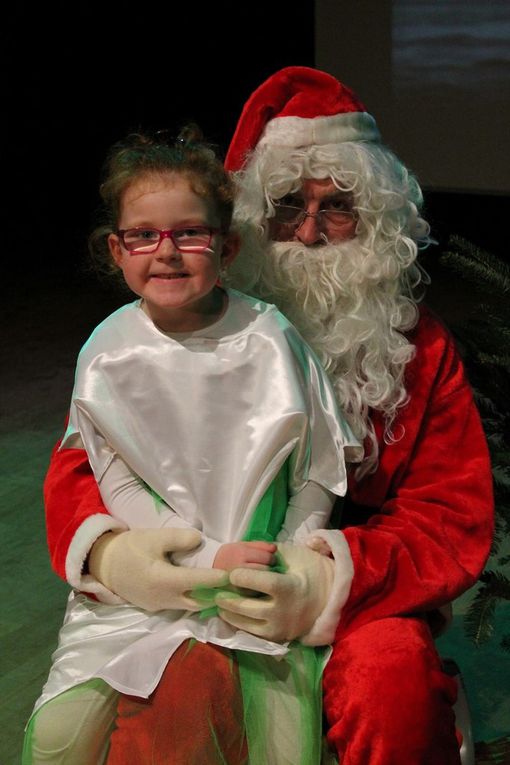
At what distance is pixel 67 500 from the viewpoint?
2.00 meters

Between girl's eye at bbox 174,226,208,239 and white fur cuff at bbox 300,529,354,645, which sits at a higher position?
girl's eye at bbox 174,226,208,239

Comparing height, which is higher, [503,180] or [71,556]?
[71,556]

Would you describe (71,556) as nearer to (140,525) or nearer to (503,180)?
(140,525)

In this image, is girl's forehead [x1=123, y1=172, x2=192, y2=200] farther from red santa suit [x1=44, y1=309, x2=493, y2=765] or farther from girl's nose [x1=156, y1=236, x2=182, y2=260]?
red santa suit [x1=44, y1=309, x2=493, y2=765]

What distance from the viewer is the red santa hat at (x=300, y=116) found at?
207 cm

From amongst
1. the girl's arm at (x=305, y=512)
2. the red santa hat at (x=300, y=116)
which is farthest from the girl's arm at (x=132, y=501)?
the red santa hat at (x=300, y=116)

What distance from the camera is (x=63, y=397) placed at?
4.73 m

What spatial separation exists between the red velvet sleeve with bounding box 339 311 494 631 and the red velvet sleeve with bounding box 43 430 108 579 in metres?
0.48

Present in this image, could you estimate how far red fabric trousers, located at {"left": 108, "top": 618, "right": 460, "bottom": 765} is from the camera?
5.43ft

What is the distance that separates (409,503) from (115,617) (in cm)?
57

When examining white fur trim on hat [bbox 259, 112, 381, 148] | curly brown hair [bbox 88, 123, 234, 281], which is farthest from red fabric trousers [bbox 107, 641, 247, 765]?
white fur trim on hat [bbox 259, 112, 381, 148]

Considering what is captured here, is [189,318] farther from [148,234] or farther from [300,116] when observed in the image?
[300,116]

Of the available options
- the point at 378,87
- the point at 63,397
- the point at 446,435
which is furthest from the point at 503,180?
the point at 446,435

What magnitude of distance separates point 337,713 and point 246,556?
292mm
